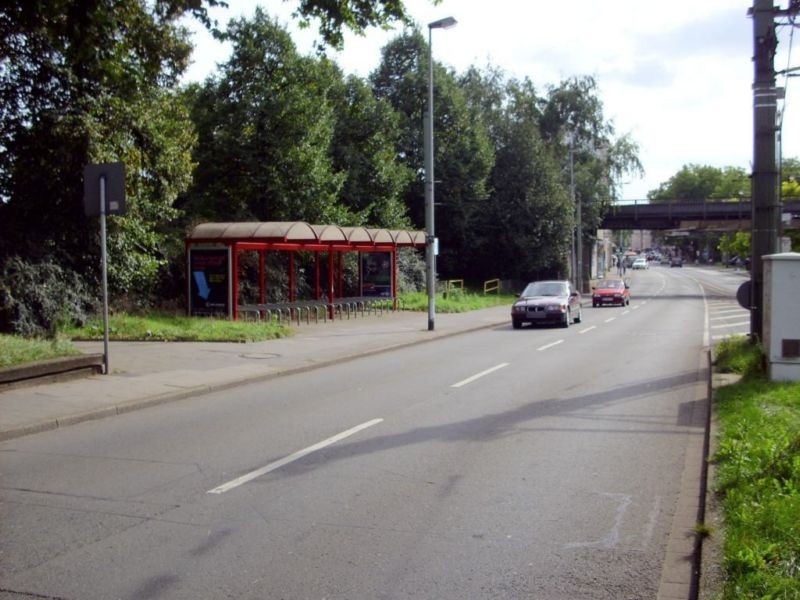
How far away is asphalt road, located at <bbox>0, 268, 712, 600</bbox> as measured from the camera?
4.80 m

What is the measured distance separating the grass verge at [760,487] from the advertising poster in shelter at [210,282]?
1587cm

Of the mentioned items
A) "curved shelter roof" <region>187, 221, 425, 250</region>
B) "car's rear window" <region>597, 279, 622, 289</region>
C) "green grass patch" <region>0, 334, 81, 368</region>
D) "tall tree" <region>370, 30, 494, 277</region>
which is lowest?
"green grass patch" <region>0, 334, 81, 368</region>

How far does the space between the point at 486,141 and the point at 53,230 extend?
35054 millimetres

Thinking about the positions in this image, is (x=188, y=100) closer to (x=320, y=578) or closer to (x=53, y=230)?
(x=53, y=230)

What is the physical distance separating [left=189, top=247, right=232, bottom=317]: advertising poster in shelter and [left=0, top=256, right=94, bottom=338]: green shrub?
3954 mm

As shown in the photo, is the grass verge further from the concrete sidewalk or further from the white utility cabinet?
the concrete sidewalk

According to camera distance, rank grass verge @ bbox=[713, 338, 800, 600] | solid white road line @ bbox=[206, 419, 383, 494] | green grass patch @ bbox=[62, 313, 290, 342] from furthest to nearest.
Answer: green grass patch @ bbox=[62, 313, 290, 342], solid white road line @ bbox=[206, 419, 383, 494], grass verge @ bbox=[713, 338, 800, 600]

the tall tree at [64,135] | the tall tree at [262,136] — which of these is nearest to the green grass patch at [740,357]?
the tall tree at [64,135]

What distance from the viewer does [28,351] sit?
1259 cm

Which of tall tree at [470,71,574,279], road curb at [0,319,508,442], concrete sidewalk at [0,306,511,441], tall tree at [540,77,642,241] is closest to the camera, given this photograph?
road curb at [0,319,508,442]

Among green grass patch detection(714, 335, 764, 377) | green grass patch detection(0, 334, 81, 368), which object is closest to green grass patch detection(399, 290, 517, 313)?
green grass patch detection(714, 335, 764, 377)

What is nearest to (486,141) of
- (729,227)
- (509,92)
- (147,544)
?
(509,92)

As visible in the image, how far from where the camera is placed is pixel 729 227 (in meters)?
74.9

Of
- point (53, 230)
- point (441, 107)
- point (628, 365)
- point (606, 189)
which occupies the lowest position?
point (628, 365)
